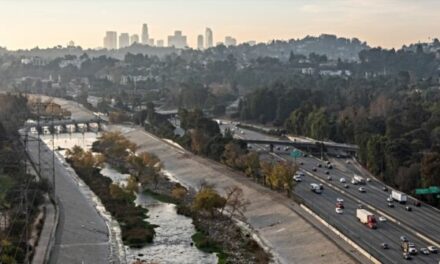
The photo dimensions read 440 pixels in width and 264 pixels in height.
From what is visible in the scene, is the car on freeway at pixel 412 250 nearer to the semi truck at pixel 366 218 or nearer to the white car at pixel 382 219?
the semi truck at pixel 366 218

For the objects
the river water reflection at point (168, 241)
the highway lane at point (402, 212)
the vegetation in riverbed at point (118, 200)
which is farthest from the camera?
the vegetation in riverbed at point (118, 200)

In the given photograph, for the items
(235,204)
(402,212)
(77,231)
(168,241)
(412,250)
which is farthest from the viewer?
(235,204)

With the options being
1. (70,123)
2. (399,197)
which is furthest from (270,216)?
(70,123)

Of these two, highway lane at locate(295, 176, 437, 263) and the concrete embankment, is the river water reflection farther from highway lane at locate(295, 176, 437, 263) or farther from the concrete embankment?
highway lane at locate(295, 176, 437, 263)

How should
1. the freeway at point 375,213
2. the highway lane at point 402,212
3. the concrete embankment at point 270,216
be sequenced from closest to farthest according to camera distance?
the concrete embankment at point 270,216 → the freeway at point 375,213 → the highway lane at point 402,212

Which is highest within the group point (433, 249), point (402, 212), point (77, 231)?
point (433, 249)

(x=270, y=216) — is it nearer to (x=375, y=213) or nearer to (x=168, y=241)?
(x=375, y=213)

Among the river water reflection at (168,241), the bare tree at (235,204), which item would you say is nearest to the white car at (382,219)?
the bare tree at (235,204)
